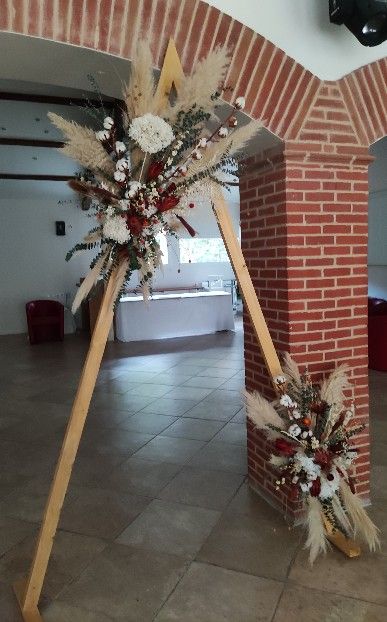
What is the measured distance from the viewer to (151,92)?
1.97 metres

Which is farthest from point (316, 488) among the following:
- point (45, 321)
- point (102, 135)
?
point (45, 321)

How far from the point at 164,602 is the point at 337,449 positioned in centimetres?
110

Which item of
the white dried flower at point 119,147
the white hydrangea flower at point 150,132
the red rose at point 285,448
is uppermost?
the white hydrangea flower at point 150,132

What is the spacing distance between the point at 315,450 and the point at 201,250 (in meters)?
10.4

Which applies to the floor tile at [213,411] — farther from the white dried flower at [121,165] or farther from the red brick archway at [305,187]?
the white dried flower at [121,165]

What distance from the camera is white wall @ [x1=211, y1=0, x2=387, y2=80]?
8.27ft

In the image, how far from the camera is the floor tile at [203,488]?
10.2 ft

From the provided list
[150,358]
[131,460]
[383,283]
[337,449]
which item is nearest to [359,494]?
[337,449]

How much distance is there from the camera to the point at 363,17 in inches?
92.7

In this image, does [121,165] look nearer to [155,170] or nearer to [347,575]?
[155,170]

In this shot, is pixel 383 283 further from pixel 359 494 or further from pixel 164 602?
pixel 164 602

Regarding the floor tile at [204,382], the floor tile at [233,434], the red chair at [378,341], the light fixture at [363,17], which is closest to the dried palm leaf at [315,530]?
the floor tile at [233,434]

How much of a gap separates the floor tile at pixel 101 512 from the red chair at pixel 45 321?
664 cm

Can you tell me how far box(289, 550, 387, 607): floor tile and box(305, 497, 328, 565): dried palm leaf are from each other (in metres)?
0.07
